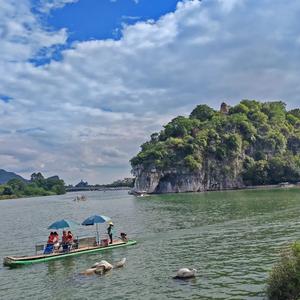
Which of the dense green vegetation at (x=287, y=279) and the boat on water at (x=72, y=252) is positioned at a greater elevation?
the dense green vegetation at (x=287, y=279)

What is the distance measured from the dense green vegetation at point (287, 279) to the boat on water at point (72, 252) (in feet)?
74.5

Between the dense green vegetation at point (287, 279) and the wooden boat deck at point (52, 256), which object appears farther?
the wooden boat deck at point (52, 256)

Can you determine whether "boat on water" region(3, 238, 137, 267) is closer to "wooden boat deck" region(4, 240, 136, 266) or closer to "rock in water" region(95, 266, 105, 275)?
"wooden boat deck" region(4, 240, 136, 266)

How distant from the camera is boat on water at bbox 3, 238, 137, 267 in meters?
36.8

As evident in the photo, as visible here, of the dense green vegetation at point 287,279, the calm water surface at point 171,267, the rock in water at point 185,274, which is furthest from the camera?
the rock in water at point 185,274

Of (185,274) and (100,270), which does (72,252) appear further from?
(185,274)

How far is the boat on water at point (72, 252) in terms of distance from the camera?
36812 millimetres

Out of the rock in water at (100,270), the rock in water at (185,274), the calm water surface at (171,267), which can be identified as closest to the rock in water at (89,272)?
the rock in water at (100,270)

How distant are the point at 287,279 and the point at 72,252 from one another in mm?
24426

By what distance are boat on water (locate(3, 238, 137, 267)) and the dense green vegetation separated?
22707mm

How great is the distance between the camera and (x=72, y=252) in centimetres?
4028

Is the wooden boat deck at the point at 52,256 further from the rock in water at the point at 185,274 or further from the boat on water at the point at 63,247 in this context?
the rock in water at the point at 185,274

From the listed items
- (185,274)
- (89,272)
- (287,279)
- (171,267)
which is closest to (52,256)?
(89,272)

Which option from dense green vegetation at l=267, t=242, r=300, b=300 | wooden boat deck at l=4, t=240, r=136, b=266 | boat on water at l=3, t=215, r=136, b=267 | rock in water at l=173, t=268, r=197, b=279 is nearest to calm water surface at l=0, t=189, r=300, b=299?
rock in water at l=173, t=268, r=197, b=279
